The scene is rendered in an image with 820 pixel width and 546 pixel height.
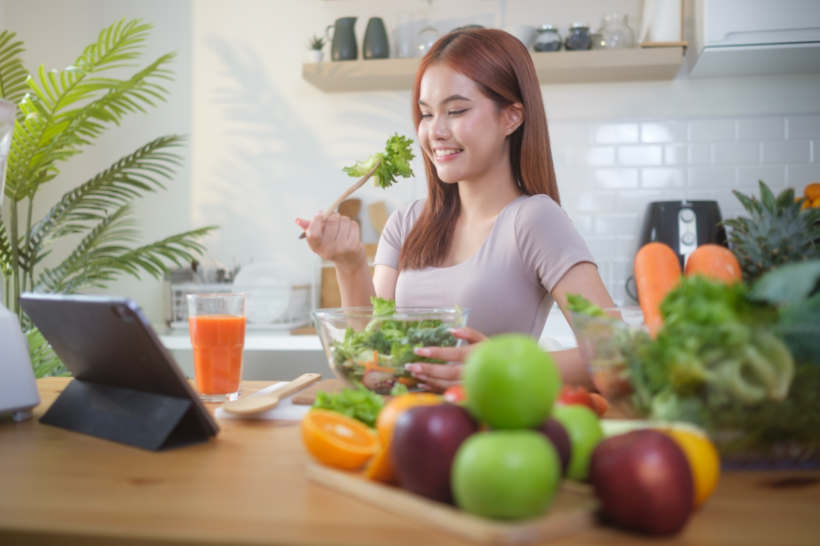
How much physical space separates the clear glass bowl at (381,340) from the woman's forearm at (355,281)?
508 millimetres

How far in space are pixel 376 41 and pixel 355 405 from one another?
2.56 meters

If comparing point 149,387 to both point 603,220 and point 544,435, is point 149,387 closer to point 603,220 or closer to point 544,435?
point 544,435

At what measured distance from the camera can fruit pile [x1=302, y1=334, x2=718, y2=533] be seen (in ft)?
1.68

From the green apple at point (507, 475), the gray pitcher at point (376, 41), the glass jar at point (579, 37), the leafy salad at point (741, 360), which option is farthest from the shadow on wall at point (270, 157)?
the green apple at point (507, 475)

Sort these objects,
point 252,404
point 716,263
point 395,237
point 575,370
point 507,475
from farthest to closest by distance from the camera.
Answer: point 395,237 → point 575,370 → point 252,404 → point 716,263 → point 507,475

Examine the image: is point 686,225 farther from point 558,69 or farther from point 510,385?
point 510,385

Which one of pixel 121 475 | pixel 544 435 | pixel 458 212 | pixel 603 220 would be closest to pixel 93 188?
pixel 458 212

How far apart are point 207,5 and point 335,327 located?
2.91 m

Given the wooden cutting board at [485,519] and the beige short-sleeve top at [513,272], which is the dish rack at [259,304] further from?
the wooden cutting board at [485,519]

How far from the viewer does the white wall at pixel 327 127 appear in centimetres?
315

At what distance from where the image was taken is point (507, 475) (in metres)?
0.50

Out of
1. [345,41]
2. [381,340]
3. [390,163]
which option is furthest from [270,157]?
[381,340]

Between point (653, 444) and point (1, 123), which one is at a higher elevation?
point (1, 123)

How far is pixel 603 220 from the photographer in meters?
3.23
